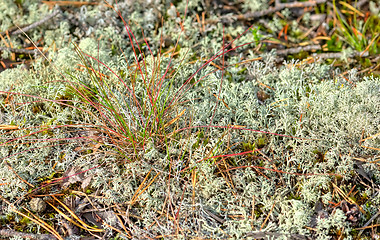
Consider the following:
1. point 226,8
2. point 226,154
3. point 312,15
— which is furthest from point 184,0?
point 226,154

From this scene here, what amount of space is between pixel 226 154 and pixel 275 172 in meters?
0.44

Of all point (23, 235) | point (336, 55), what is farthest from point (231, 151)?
point (336, 55)

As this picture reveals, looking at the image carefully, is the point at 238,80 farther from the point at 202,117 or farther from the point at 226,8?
the point at 226,8

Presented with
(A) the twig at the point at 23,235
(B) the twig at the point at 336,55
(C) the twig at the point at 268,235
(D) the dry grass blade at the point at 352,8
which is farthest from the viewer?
(D) the dry grass blade at the point at 352,8

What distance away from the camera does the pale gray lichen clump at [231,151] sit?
8.12 ft

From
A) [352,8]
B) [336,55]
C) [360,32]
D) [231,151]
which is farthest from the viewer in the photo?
[352,8]

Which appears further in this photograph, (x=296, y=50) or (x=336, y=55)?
(x=296, y=50)

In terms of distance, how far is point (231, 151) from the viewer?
2.78 meters

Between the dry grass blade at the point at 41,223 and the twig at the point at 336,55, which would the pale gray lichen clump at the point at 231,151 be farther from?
the twig at the point at 336,55

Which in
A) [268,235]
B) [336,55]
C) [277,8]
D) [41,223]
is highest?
[277,8]

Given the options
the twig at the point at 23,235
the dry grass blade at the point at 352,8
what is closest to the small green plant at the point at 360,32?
the dry grass blade at the point at 352,8

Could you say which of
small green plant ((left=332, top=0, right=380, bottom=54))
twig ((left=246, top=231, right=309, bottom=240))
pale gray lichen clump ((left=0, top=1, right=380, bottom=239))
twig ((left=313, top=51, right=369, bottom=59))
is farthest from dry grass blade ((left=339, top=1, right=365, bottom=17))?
twig ((left=246, top=231, right=309, bottom=240))

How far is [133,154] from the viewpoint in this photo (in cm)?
266

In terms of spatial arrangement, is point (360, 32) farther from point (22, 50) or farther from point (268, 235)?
point (22, 50)
